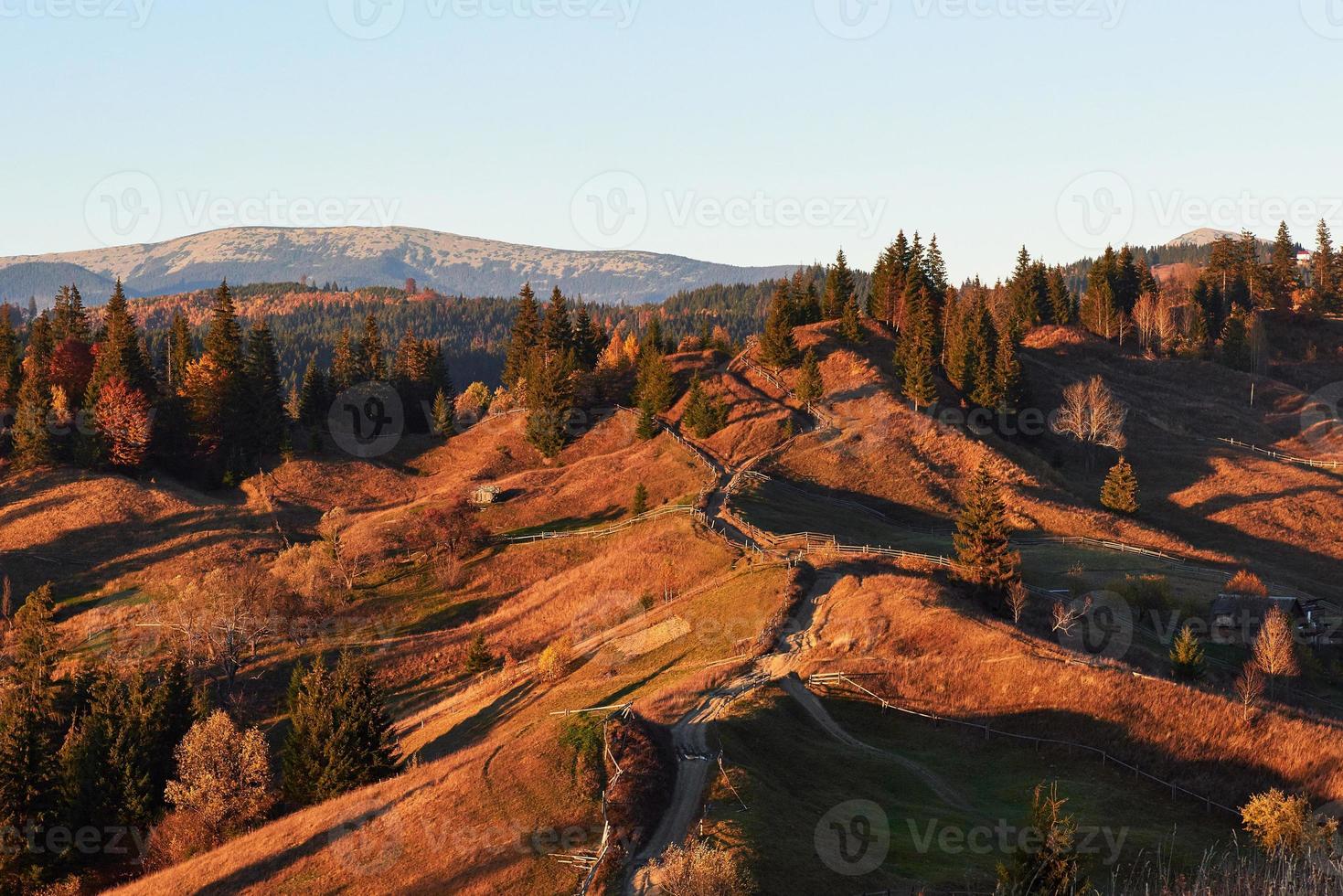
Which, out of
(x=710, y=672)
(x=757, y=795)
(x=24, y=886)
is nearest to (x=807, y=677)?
(x=710, y=672)

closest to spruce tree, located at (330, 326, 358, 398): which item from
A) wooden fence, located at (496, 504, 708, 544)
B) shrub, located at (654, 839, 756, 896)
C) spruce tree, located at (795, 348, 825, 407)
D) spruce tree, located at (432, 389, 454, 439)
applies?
spruce tree, located at (432, 389, 454, 439)

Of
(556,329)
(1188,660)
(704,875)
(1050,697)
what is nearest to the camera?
(704,875)

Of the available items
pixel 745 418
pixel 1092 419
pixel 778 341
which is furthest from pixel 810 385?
pixel 1092 419

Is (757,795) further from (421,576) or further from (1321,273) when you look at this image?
(1321,273)

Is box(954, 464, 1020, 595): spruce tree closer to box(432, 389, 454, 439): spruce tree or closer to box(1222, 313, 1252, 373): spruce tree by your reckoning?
box(432, 389, 454, 439): spruce tree

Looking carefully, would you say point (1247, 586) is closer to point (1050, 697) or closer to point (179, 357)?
point (1050, 697)

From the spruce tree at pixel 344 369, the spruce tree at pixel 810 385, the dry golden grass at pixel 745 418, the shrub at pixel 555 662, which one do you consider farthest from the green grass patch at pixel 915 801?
the spruce tree at pixel 344 369
